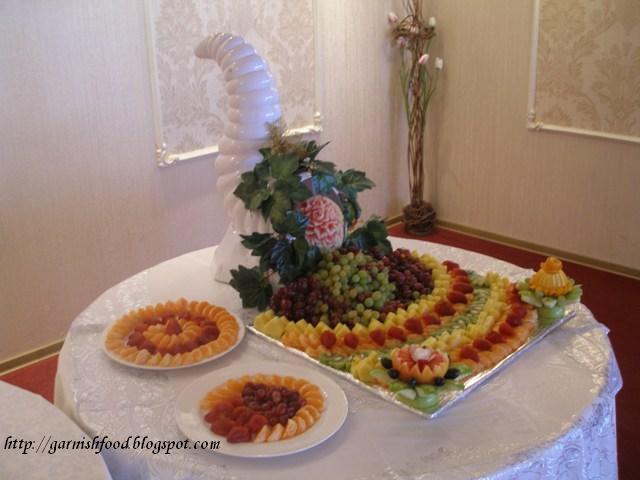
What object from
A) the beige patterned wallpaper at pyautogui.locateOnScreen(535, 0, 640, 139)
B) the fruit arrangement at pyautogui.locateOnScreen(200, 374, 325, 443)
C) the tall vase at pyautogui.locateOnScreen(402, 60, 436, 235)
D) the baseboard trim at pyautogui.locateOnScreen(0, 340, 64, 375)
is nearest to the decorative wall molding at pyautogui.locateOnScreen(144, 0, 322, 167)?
the tall vase at pyautogui.locateOnScreen(402, 60, 436, 235)

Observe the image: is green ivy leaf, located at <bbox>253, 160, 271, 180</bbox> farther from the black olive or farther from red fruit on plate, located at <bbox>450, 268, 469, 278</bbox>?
the black olive

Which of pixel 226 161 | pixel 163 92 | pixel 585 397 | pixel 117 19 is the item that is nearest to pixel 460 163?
pixel 163 92

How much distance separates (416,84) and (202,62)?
1.49 meters

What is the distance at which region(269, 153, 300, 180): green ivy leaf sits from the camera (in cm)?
182

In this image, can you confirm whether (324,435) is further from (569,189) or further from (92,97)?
(569,189)

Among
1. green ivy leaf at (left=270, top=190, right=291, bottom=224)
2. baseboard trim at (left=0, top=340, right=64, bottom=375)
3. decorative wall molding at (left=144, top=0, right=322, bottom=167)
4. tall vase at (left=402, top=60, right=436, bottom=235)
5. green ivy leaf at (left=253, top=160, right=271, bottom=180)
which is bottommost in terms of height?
baseboard trim at (left=0, top=340, right=64, bottom=375)

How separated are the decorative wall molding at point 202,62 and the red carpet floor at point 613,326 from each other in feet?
3.54

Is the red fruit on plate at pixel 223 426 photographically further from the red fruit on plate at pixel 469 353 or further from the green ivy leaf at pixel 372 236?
the green ivy leaf at pixel 372 236

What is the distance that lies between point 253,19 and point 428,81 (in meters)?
1.32

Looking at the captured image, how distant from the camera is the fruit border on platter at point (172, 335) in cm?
161

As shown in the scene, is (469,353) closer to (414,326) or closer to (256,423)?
(414,326)

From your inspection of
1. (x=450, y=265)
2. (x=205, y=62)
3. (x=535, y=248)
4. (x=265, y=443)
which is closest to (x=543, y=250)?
(x=535, y=248)

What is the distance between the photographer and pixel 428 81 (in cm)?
443

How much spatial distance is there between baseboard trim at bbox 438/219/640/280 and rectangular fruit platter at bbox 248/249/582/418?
218 centimetres
